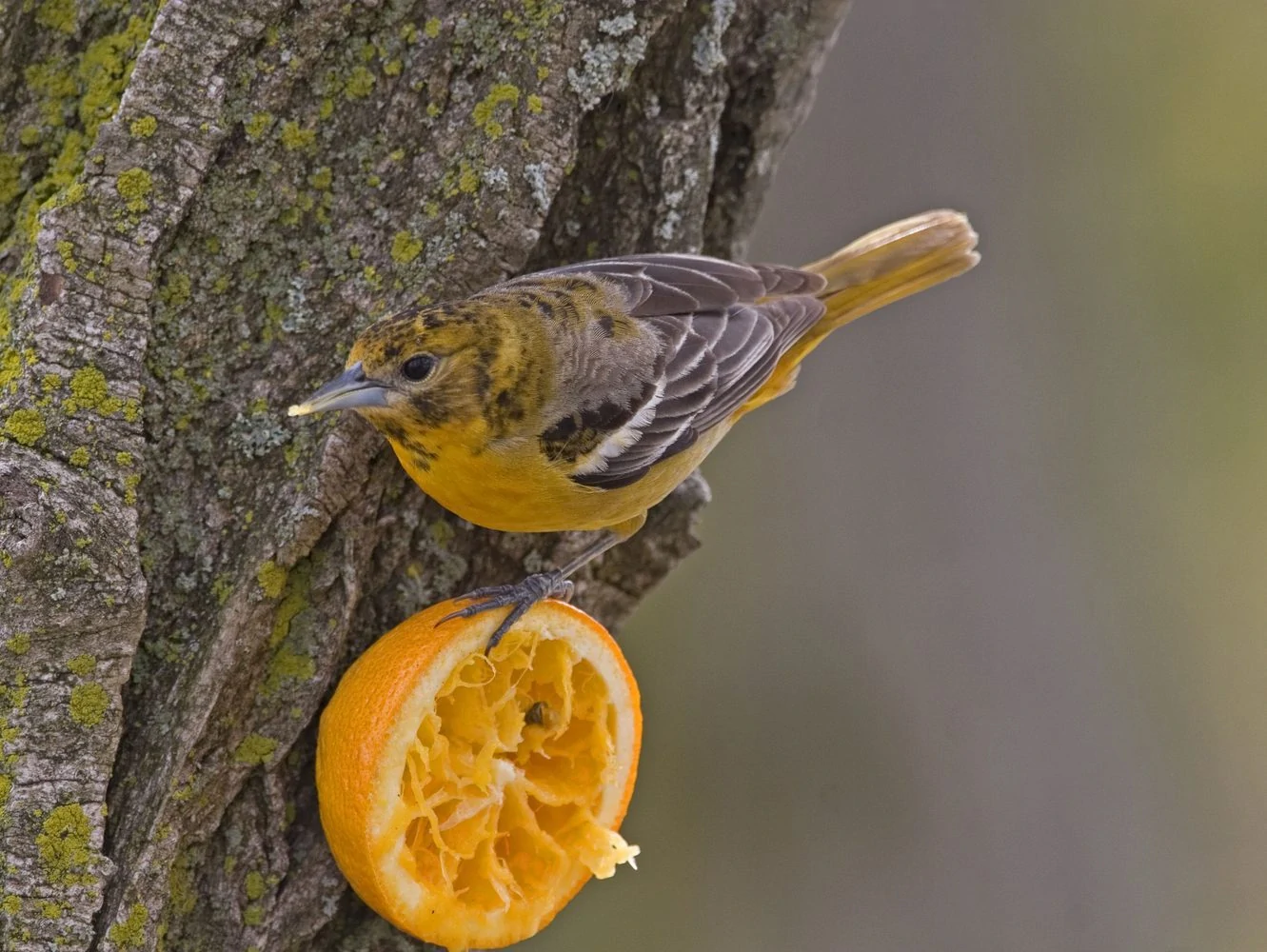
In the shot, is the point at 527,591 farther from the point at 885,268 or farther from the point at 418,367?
the point at 885,268

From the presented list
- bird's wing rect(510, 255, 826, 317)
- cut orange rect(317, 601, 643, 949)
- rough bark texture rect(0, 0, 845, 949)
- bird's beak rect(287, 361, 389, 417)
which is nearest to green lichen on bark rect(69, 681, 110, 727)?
rough bark texture rect(0, 0, 845, 949)

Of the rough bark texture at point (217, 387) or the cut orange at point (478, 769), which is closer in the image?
the rough bark texture at point (217, 387)

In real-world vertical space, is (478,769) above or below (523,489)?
below

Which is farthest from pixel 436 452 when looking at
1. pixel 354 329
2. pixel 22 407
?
pixel 22 407

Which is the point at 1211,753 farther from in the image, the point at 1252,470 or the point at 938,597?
the point at 1252,470

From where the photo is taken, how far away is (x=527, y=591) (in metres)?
3.14

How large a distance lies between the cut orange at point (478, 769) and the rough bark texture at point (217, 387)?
20 cm

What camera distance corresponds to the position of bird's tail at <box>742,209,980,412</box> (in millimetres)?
4105

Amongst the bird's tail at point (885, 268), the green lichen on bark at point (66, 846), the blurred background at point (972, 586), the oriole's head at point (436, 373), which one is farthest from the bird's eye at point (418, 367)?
the blurred background at point (972, 586)

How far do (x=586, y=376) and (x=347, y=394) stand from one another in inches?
32.3

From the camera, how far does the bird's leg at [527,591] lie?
117 inches

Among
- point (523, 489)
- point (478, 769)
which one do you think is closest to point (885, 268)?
point (523, 489)

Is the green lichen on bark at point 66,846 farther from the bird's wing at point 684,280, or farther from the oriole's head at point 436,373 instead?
the bird's wing at point 684,280

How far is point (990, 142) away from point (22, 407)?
14.0 ft
